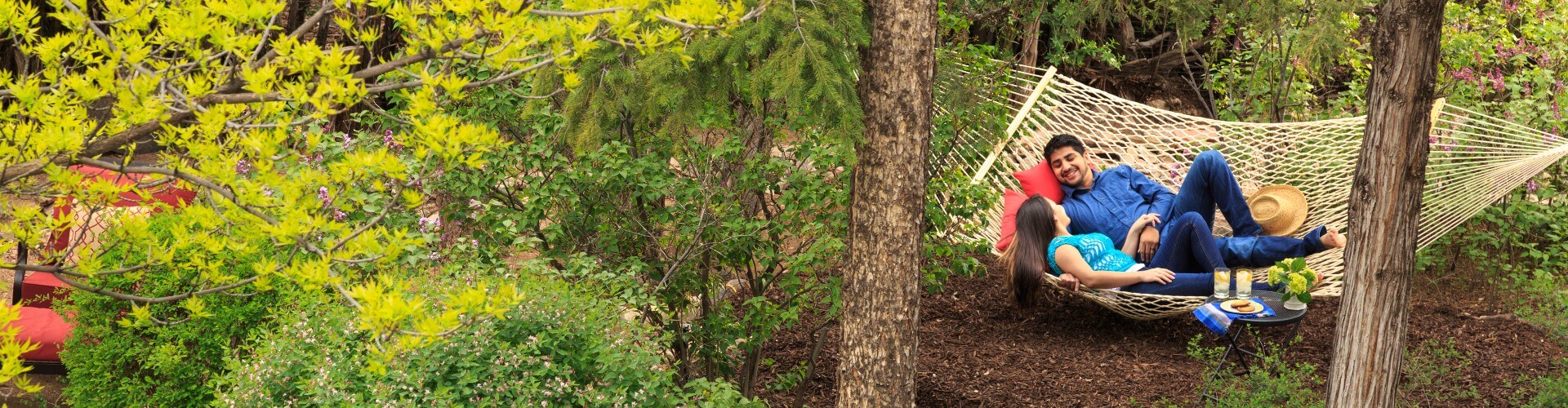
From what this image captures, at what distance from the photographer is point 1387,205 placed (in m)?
2.42

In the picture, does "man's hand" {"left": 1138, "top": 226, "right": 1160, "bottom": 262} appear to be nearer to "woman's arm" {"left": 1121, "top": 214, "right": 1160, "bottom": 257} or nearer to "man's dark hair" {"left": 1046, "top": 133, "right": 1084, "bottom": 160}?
"woman's arm" {"left": 1121, "top": 214, "right": 1160, "bottom": 257}

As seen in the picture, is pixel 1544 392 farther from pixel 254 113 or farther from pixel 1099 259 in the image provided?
pixel 254 113

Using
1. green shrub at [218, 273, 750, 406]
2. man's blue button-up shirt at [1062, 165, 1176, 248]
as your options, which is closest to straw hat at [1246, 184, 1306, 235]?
man's blue button-up shirt at [1062, 165, 1176, 248]

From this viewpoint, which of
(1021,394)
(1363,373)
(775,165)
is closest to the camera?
(1363,373)

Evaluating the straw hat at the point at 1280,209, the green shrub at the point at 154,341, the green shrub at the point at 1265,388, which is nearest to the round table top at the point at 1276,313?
the green shrub at the point at 1265,388

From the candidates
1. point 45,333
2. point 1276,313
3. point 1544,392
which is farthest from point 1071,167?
point 45,333

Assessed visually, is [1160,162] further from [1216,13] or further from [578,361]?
[578,361]

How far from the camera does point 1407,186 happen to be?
2400 millimetres

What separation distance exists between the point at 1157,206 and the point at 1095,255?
20.5 inches

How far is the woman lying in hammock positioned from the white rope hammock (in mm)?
62

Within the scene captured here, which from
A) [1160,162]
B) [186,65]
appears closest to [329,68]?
[186,65]

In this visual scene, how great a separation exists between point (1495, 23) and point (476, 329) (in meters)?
4.54

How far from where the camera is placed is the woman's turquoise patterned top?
3.79 m

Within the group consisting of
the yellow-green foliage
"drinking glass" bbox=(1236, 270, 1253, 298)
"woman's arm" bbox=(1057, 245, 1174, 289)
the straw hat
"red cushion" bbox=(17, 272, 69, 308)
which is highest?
the yellow-green foliage
